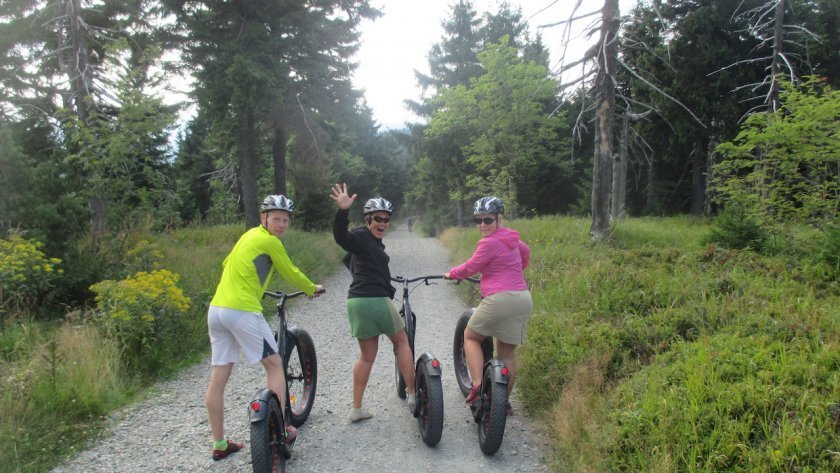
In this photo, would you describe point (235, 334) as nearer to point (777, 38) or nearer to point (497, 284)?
point (497, 284)

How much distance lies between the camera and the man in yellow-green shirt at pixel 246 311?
3.55 m

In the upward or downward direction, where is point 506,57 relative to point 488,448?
upward

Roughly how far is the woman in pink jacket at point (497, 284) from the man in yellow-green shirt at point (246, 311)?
1.53 meters

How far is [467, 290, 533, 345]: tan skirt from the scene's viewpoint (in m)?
4.07

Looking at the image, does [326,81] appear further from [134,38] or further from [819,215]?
[819,215]

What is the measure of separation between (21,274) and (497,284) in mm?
6215

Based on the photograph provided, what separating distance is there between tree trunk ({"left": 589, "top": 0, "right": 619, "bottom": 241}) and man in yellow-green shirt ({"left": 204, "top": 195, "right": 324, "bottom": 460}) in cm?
953

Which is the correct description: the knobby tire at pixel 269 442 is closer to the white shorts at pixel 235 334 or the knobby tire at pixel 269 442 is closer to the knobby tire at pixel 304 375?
the white shorts at pixel 235 334

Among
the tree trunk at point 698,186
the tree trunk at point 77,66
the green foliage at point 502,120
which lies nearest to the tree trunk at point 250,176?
the tree trunk at point 77,66

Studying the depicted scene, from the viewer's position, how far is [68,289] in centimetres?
730

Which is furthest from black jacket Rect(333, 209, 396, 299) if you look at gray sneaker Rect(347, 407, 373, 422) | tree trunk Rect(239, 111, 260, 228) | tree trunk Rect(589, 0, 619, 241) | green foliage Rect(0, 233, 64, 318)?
tree trunk Rect(239, 111, 260, 228)

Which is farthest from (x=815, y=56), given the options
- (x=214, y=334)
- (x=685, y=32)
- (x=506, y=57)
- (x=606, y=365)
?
(x=214, y=334)

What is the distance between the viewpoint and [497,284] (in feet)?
13.5

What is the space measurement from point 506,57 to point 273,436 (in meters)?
21.9
